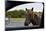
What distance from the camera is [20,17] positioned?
1.13 metres

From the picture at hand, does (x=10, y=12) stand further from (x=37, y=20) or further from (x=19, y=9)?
(x=37, y=20)

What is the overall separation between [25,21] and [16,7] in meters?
0.22

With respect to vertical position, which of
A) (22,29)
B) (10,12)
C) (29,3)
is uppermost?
(29,3)

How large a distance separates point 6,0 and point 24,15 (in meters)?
0.30

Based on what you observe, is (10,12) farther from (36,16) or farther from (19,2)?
(36,16)

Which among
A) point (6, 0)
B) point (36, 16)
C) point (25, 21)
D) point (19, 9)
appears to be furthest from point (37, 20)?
point (6, 0)

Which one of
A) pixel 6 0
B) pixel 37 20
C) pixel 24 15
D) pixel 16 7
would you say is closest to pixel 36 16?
pixel 37 20

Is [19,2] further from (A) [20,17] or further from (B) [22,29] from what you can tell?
(B) [22,29]

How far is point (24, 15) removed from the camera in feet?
3.76

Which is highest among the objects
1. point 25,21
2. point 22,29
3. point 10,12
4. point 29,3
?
point 29,3

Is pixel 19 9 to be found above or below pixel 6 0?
below

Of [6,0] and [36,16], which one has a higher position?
[6,0]

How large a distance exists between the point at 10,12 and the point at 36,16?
35 cm

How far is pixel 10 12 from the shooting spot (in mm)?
1120
